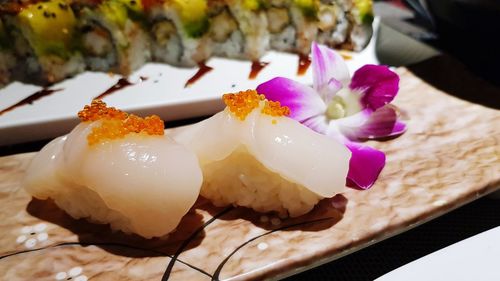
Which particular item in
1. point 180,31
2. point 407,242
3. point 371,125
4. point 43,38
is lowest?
point 407,242

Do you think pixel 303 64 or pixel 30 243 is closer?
pixel 30 243

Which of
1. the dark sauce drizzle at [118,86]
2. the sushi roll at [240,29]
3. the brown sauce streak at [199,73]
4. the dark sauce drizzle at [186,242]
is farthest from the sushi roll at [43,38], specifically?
the dark sauce drizzle at [186,242]

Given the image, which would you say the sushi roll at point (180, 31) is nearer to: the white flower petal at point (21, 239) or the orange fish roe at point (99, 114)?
the orange fish roe at point (99, 114)

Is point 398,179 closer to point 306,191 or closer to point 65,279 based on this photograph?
point 306,191

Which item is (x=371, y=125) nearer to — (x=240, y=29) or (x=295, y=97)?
(x=295, y=97)

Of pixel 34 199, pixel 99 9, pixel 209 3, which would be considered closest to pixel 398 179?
pixel 34 199

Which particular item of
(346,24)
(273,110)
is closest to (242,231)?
(273,110)
